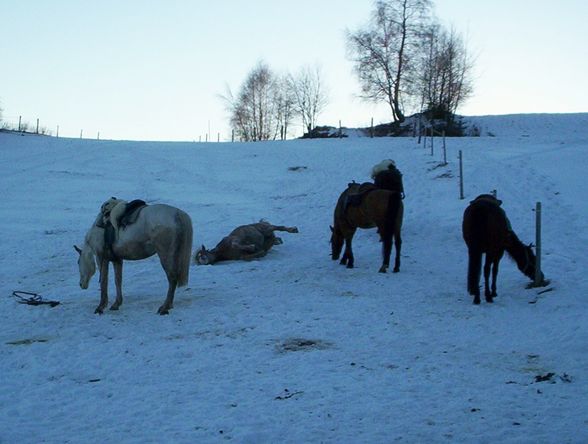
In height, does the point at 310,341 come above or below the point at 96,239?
below

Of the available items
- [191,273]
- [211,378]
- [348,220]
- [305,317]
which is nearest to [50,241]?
[191,273]

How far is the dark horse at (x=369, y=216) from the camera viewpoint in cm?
1198

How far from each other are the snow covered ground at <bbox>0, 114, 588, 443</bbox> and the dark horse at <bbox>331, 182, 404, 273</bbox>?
0.40 metres

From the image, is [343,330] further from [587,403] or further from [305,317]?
[587,403]

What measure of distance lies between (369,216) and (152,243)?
4.74 m

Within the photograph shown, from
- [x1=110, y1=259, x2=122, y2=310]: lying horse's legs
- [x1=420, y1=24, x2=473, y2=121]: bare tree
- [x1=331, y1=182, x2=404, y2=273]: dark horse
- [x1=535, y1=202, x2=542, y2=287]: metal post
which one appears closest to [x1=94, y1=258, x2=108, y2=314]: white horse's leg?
[x1=110, y1=259, x2=122, y2=310]: lying horse's legs

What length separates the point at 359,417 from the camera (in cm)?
503

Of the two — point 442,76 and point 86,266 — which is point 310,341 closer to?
point 86,266

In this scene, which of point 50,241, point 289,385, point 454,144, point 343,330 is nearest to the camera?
point 289,385

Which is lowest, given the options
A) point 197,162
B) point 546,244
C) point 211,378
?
point 211,378

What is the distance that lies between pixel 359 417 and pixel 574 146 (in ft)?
81.4

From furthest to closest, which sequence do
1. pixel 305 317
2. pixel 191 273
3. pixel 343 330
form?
pixel 191 273 < pixel 305 317 < pixel 343 330

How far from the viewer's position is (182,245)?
30.6 ft

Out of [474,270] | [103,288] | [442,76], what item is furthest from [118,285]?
[442,76]
